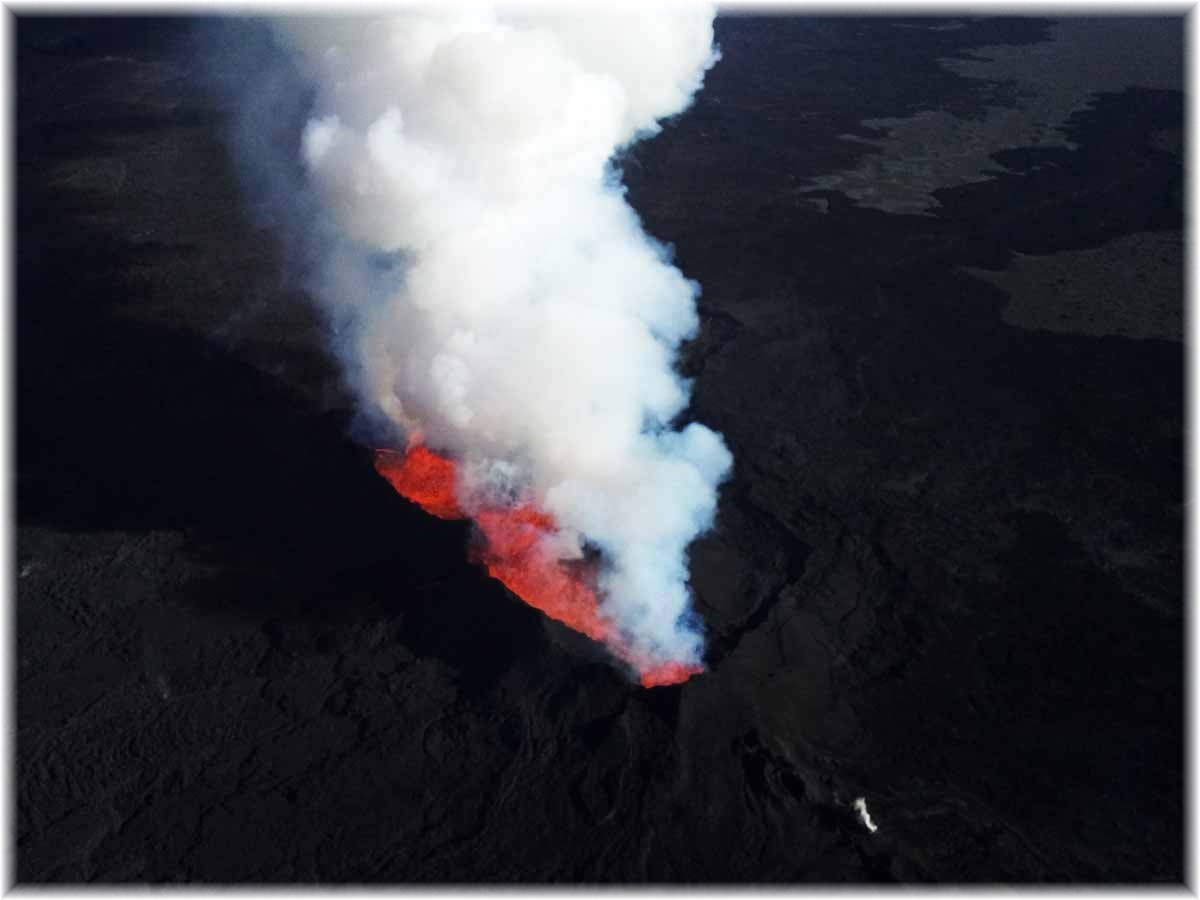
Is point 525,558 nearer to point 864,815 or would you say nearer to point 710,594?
point 710,594

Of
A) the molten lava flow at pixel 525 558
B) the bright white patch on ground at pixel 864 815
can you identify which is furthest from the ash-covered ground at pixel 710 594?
the molten lava flow at pixel 525 558

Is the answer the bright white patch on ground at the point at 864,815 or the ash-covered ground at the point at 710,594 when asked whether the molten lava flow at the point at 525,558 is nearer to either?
the ash-covered ground at the point at 710,594

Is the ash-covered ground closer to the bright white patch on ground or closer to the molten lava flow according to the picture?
the bright white patch on ground

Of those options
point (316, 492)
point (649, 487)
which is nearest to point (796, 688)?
point (649, 487)

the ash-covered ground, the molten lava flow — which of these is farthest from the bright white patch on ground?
the molten lava flow

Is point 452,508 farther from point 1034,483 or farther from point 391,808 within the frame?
point 1034,483
